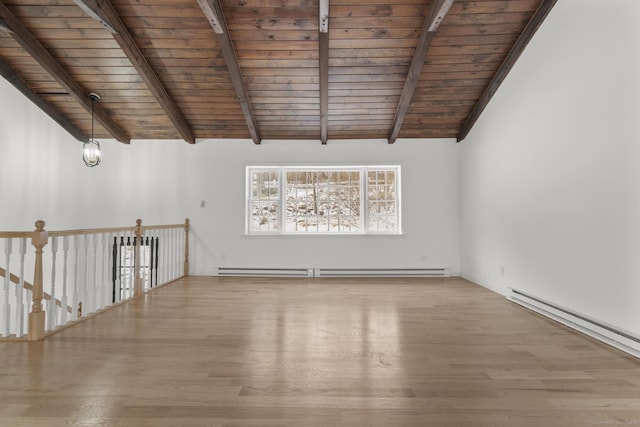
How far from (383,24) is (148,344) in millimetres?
3913

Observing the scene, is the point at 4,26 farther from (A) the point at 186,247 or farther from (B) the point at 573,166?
(B) the point at 573,166

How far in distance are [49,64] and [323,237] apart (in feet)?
14.3

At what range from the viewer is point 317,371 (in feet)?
7.20

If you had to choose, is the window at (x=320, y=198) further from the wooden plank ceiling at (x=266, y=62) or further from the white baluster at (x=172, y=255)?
the white baluster at (x=172, y=255)

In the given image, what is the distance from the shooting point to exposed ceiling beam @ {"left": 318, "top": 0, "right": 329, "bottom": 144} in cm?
339

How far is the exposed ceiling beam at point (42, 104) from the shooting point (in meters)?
4.50

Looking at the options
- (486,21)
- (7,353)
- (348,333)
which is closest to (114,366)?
(7,353)

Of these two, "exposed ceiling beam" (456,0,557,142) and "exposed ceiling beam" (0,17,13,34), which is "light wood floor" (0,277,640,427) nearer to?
"exposed ceiling beam" (456,0,557,142)

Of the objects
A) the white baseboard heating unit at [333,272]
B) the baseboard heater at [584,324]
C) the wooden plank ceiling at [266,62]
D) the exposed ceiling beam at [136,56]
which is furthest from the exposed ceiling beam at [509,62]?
the exposed ceiling beam at [136,56]

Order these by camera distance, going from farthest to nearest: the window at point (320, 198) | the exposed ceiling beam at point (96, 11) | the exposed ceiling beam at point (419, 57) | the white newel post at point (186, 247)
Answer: the window at point (320, 198), the white newel post at point (186, 247), the exposed ceiling beam at point (419, 57), the exposed ceiling beam at point (96, 11)

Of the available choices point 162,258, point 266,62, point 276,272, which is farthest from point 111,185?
point 266,62

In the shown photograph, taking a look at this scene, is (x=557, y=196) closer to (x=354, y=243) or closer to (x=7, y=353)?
(x=354, y=243)

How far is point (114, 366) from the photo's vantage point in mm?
2275

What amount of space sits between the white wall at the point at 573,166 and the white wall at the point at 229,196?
1196mm
